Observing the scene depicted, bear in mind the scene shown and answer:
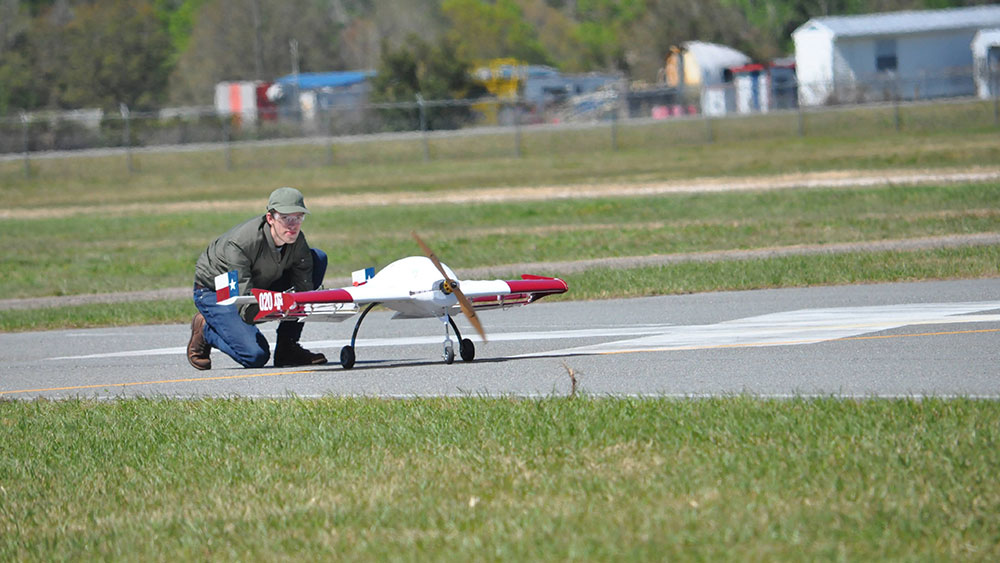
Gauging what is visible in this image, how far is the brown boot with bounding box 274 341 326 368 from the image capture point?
12.3m

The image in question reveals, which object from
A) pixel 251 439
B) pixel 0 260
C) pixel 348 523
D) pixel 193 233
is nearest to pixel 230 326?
pixel 251 439

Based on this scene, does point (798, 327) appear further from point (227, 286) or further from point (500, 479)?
point (500, 479)

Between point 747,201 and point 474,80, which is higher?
point 474,80

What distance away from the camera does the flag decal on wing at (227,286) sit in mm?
10922

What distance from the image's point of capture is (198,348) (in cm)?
1230

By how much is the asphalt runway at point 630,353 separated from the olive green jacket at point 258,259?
847 mm

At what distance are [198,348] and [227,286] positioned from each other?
1.59 m

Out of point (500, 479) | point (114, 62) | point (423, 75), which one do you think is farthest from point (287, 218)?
point (114, 62)

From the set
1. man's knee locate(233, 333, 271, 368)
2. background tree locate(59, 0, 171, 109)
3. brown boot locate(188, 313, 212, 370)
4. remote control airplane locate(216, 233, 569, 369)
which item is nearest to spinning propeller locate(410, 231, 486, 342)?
remote control airplane locate(216, 233, 569, 369)

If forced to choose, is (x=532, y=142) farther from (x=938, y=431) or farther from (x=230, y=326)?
(x=938, y=431)

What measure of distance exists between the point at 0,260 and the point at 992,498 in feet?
80.5

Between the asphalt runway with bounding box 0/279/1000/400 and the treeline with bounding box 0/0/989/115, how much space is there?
→ 57459 millimetres

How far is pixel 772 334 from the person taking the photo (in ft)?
39.7

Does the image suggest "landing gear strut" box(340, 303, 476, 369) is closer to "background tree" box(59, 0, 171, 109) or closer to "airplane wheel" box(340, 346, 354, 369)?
"airplane wheel" box(340, 346, 354, 369)
